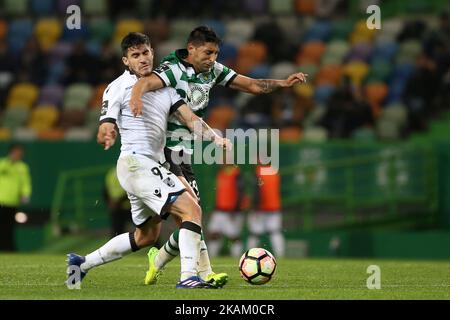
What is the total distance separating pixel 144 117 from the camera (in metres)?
10.9

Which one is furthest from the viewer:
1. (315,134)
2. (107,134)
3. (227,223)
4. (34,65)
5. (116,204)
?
(34,65)

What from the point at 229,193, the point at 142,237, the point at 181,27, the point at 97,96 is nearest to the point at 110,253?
the point at 142,237

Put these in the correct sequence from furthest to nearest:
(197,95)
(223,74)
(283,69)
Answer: (283,69)
(223,74)
(197,95)

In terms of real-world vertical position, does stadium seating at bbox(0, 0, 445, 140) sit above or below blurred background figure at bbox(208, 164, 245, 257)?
above

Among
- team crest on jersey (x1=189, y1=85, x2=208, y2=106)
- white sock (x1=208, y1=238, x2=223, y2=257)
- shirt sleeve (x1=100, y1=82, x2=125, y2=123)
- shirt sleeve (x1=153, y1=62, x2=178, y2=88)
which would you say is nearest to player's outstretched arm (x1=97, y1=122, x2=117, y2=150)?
shirt sleeve (x1=100, y1=82, x2=125, y2=123)

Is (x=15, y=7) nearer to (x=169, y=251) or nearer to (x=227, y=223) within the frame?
(x=227, y=223)

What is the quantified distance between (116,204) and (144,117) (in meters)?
11.1

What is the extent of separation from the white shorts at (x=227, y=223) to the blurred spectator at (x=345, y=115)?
2410 mm

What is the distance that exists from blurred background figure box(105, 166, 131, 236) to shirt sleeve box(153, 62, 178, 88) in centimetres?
1103

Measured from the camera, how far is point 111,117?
10562mm

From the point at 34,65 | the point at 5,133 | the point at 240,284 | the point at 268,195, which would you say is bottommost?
the point at 240,284

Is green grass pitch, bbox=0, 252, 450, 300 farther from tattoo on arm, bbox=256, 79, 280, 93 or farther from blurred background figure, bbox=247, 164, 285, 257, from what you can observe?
blurred background figure, bbox=247, 164, 285, 257

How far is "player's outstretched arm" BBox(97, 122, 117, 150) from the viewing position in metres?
10.2
